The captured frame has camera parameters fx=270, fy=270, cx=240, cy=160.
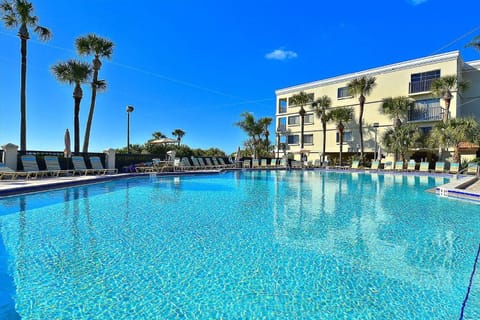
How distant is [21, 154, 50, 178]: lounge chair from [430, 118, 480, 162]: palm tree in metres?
25.2

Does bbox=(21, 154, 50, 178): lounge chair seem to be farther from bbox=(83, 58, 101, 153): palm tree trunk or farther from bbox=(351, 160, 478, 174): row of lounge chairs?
bbox=(351, 160, 478, 174): row of lounge chairs

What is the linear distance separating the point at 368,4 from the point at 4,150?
23.2 m

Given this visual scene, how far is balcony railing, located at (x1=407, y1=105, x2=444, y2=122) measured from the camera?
75.1 feet

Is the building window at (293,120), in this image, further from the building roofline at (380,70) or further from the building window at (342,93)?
the building window at (342,93)

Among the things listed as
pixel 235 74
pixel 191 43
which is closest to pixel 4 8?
pixel 191 43

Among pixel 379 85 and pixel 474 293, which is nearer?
pixel 474 293

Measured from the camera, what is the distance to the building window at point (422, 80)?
23108 millimetres

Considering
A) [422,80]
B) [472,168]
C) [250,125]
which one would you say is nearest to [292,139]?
[250,125]

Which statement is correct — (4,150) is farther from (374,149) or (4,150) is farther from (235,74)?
(374,149)

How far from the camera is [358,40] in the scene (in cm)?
2608

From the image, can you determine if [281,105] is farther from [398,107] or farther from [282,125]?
[398,107]

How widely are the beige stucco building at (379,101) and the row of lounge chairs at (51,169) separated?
19596 mm

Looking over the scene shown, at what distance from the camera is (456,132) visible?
1909 centimetres

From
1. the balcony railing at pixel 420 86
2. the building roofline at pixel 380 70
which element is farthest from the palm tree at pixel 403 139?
the building roofline at pixel 380 70
